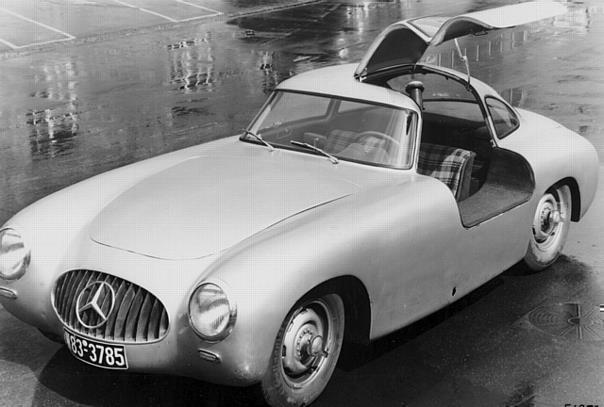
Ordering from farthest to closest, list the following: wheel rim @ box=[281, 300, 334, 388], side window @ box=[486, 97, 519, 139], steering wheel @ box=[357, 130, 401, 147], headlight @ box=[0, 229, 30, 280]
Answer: side window @ box=[486, 97, 519, 139] < steering wheel @ box=[357, 130, 401, 147] < headlight @ box=[0, 229, 30, 280] < wheel rim @ box=[281, 300, 334, 388]

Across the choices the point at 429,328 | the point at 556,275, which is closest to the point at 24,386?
the point at 429,328

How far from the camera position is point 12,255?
4.96m

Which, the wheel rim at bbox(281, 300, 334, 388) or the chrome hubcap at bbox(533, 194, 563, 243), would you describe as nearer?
the wheel rim at bbox(281, 300, 334, 388)

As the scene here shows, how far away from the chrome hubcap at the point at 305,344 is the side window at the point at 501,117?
2.34 meters

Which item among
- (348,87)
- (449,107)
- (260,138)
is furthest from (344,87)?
(449,107)

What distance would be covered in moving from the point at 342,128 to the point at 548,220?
5.42ft

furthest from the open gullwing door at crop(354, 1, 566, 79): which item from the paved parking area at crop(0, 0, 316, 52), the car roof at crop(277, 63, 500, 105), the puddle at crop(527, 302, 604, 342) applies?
the paved parking area at crop(0, 0, 316, 52)

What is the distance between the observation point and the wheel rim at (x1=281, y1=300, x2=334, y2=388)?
177 inches

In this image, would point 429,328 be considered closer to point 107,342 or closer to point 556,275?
point 556,275

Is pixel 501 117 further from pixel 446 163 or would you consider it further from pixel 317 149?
pixel 317 149

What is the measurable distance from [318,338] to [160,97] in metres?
8.63

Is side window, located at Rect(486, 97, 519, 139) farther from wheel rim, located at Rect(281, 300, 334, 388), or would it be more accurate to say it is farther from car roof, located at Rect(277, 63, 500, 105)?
wheel rim, located at Rect(281, 300, 334, 388)

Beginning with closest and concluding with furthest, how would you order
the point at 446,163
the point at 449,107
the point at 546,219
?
the point at 446,163, the point at 546,219, the point at 449,107

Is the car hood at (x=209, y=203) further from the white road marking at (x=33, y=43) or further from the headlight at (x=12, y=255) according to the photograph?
the white road marking at (x=33, y=43)
